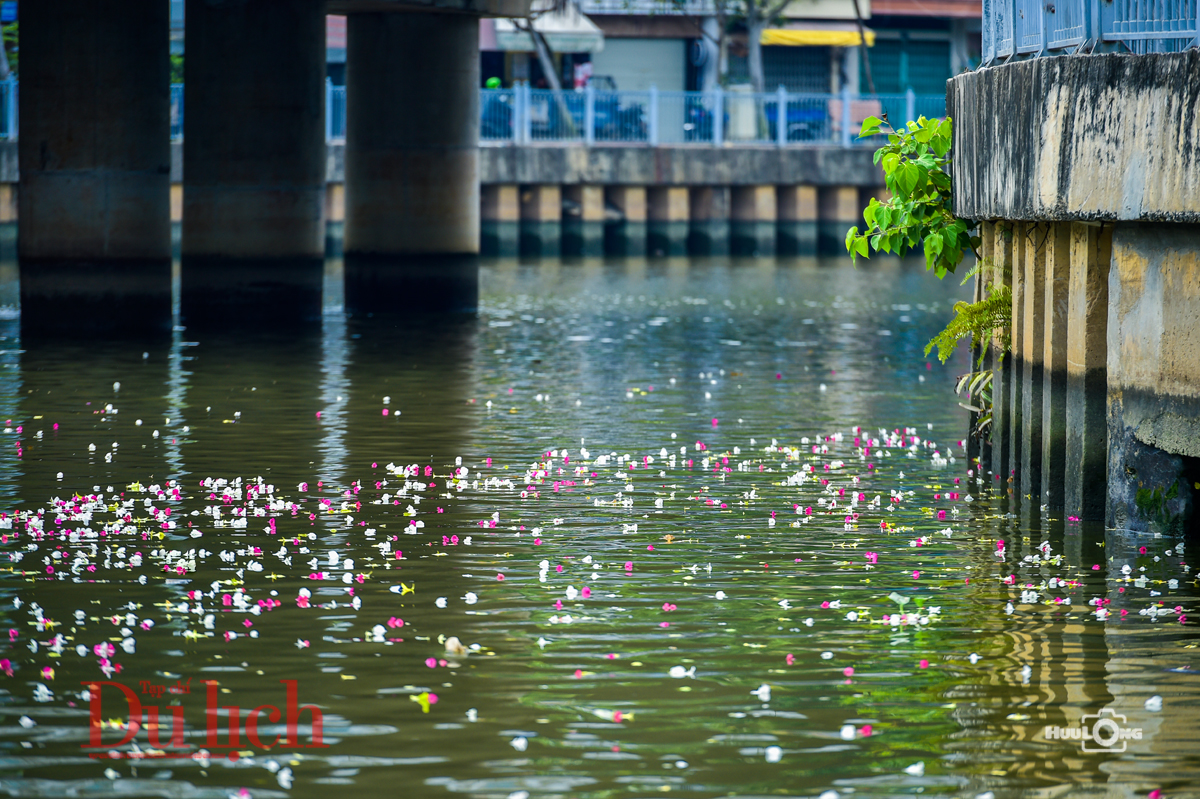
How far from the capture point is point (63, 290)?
3022 cm

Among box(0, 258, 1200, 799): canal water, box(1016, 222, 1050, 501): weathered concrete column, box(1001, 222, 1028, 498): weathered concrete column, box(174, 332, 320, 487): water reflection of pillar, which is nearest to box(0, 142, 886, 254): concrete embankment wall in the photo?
box(174, 332, 320, 487): water reflection of pillar

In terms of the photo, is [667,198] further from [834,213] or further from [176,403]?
[176,403]

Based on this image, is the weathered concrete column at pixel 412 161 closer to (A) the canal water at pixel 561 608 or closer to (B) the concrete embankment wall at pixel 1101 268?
(A) the canal water at pixel 561 608

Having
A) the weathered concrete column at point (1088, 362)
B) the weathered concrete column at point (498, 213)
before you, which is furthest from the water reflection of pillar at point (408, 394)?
the weathered concrete column at point (498, 213)

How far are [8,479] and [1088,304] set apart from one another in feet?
31.6

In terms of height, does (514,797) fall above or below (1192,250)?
below

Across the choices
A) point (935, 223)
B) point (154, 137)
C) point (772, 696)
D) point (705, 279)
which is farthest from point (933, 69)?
point (772, 696)

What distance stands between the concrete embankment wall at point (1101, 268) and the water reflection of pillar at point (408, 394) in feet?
19.1

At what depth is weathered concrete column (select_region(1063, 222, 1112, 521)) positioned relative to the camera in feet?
44.8

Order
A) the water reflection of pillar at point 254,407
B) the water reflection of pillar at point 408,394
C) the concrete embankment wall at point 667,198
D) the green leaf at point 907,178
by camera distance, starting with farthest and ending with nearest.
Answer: the concrete embankment wall at point 667,198
the water reflection of pillar at point 408,394
the water reflection of pillar at point 254,407
the green leaf at point 907,178

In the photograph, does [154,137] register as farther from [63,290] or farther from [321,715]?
[321,715]

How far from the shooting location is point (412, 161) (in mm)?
36469

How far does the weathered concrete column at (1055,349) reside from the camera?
14.2 metres

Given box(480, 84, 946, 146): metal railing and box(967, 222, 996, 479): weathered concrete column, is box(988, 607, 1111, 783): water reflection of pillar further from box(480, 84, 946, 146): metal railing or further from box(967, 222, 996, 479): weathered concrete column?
box(480, 84, 946, 146): metal railing
